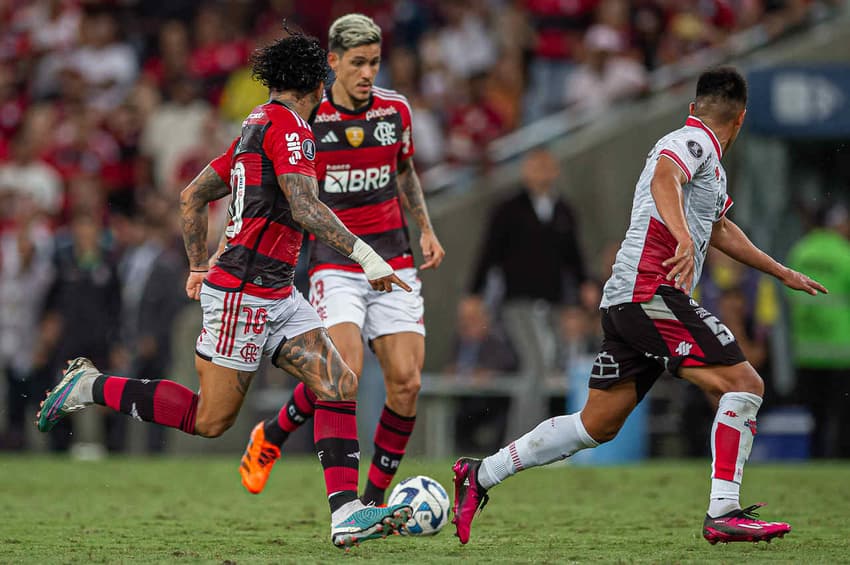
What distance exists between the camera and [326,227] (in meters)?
7.00

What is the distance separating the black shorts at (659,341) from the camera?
7289 millimetres

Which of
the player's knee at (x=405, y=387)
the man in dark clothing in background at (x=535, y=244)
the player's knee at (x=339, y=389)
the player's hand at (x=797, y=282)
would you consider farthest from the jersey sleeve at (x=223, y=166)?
the man in dark clothing in background at (x=535, y=244)

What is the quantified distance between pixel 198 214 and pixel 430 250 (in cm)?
172

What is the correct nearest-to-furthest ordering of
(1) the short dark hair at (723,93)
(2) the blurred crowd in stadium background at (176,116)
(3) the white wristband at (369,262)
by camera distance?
(3) the white wristband at (369,262) → (1) the short dark hair at (723,93) → (2) the blurred crowd in stadium background at (176,116)

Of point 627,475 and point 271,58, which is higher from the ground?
point 271,58

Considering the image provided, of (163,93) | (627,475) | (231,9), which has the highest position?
(231,9)

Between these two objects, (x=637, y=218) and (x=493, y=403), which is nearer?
(x=637, y=218)

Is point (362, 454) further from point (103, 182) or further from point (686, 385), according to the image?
point (103, 182)

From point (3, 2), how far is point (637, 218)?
56.3ft

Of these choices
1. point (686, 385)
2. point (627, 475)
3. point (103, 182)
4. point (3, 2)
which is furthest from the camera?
point (3, 2)

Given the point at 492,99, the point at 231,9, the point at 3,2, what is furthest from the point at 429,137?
the point at 3,2

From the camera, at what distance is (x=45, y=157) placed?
60.5ft

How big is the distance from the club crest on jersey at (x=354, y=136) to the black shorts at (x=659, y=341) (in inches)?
78.5

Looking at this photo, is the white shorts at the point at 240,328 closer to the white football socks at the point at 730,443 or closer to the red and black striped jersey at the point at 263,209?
the red and black striped jersey at the point at 263,209
